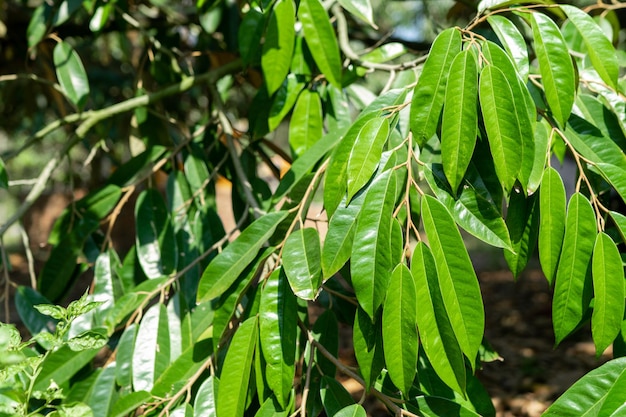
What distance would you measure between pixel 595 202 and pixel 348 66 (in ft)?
2.24

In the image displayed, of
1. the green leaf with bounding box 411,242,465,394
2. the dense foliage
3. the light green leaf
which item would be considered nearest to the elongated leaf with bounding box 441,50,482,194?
the dense foliage

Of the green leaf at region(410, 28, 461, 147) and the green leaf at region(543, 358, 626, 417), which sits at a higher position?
the green leaf at region(410, 28, 461, 147)

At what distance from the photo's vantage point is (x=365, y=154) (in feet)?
2.55

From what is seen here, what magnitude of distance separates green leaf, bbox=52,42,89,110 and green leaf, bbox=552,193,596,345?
3.73 feet

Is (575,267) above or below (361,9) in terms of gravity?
below

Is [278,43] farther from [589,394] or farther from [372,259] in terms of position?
[589,394]

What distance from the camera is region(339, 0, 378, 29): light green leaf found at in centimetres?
111

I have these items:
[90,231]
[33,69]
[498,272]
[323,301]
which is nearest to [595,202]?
[323,301]

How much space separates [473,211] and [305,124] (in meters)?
0.55

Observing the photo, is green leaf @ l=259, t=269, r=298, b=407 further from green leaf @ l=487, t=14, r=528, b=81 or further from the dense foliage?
green leaf @ l=487, t=14, r=528, b=81

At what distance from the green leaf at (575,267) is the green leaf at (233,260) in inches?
15.2

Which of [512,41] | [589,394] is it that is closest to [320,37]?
[512,41]

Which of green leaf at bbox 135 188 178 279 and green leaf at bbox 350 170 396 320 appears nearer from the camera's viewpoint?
green leaf at bbox 350 170 396 320

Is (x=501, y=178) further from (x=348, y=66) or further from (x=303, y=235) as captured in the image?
(x=348, y=66)
